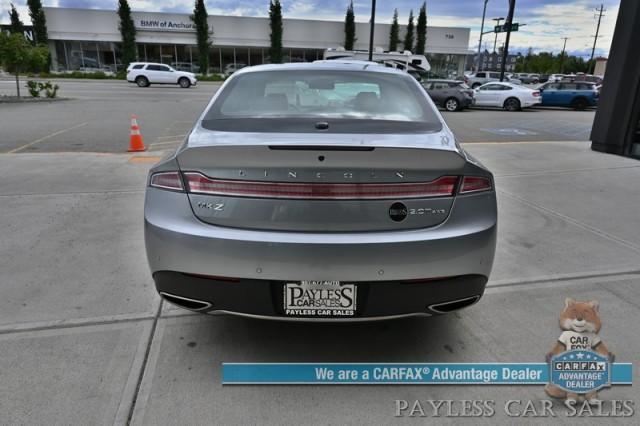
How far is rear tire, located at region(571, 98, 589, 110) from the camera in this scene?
22233 mm

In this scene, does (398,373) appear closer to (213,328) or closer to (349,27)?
(213,328)

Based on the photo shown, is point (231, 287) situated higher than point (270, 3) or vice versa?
point (270, 3)

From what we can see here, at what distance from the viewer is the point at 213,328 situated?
2973 mm

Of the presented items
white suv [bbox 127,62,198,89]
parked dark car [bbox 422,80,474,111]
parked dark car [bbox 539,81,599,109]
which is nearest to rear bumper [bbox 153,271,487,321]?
parked dark car [bbox 422,80,474,111]

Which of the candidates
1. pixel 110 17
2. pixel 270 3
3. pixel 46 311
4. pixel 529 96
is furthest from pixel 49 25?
pixel 46 311

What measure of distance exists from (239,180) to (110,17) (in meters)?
52.1

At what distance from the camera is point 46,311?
10.2 ft

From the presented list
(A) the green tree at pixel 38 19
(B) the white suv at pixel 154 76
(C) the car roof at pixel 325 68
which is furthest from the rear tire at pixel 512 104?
(A) the green tree at pixel 38 19

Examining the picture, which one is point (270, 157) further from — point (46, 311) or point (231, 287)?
point (46, 311)

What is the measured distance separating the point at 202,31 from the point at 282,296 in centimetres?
4891

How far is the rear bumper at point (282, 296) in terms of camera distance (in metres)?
2.24

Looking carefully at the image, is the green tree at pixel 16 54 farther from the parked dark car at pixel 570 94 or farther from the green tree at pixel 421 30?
the green tree at pixel 421 30

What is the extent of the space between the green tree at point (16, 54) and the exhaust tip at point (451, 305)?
23074mm

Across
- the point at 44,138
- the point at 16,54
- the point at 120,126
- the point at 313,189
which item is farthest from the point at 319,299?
the point at 16,54
